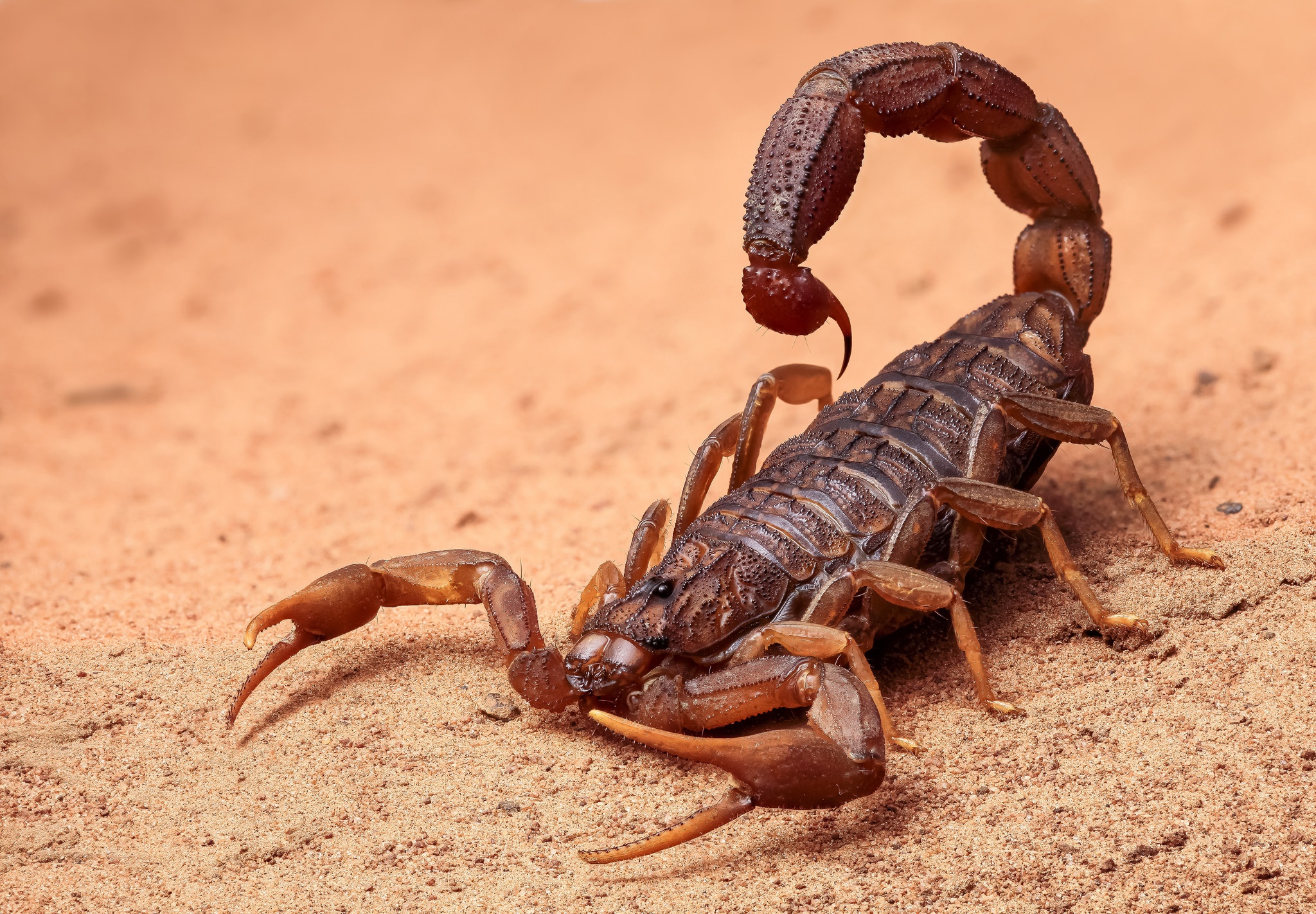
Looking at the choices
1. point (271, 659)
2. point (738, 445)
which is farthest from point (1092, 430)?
point (271, 659)

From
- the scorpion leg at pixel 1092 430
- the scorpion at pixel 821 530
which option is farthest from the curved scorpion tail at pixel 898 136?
the scorpion leg at pixel 1092 430

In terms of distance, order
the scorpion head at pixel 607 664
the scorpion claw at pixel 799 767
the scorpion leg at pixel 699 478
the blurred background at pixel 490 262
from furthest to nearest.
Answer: the blurred background at pixel 490 262, the scorpion leg at pixel 699 478, the scorpion head at pixel 607 664, the scorpion claw at pixel 799 767

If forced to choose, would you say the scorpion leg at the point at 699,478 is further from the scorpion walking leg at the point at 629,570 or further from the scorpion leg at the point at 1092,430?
the scorpion leg at the point at 1092,430

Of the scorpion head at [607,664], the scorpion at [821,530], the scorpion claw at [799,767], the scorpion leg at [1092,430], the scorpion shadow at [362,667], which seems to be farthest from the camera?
the scorpion leg at [1092,430]

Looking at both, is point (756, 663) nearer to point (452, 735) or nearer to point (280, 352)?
point (452, 735)

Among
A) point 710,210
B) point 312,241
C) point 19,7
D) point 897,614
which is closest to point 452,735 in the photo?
point 897,614

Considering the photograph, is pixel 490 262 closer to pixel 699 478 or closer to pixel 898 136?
pixel 699 478

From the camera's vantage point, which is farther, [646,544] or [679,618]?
[646,544]
